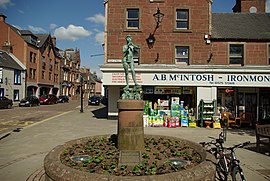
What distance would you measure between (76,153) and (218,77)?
13339 millimetres

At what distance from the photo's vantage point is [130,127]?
22.2 feet

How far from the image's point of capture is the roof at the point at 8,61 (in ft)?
117

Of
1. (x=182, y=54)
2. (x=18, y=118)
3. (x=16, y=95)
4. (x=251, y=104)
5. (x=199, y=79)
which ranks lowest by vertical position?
(x=18, y=118)

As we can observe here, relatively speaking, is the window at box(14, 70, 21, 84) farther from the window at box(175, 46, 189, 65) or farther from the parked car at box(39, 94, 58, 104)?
the window at box(175, 46, 189, 65)

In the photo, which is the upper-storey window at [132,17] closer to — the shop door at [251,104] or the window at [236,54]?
the window at [236,54]

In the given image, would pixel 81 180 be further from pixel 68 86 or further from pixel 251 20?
pixel 68 86

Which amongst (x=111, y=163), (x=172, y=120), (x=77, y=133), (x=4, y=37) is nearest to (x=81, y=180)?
(x=111, y=163)

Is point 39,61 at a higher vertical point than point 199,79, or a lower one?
higher

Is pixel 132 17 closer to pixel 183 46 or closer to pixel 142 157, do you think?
pixel 183 46

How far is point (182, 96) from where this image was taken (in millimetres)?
18000

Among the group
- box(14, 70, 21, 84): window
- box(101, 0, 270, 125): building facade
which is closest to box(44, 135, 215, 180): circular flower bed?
box(101, 0, 270, 125): building facade

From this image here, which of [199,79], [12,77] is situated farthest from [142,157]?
[12,77]

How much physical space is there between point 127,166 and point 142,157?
0.79 metres

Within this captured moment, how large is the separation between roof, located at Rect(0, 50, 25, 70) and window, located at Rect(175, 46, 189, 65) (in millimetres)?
27958
